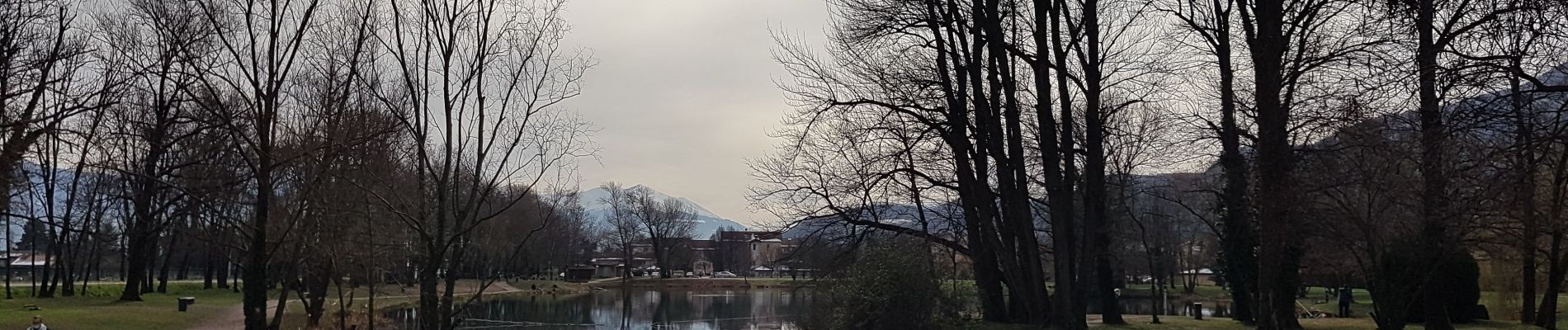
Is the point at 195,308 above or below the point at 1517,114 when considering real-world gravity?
below

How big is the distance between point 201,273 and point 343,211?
85816 millimetres

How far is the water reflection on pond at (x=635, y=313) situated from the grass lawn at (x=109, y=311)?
214 inches

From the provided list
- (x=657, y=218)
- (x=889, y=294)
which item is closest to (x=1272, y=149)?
(x=889, y=294)

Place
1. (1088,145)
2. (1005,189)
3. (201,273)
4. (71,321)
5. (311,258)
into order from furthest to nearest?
(201,273)
(71,321)
(311,258)
(1005,189)
(1088,145)

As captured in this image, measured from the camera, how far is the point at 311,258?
19.7 m

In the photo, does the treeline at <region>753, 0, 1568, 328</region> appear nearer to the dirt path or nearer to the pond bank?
the dirt path

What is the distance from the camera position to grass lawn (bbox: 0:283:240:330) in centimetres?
2444

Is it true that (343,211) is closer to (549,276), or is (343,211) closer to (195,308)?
(195,308)

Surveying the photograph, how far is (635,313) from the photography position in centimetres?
4303

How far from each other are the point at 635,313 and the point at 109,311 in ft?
61.6

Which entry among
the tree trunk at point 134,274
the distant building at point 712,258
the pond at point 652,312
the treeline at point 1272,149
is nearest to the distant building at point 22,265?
the tree trunk at point 134,274

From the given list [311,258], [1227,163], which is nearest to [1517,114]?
[1227,163]

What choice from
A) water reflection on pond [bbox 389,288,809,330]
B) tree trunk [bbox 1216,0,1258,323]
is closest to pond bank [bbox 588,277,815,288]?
water reflection on pond [bbox 389,288,809,330]

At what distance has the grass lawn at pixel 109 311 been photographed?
80.2ft
